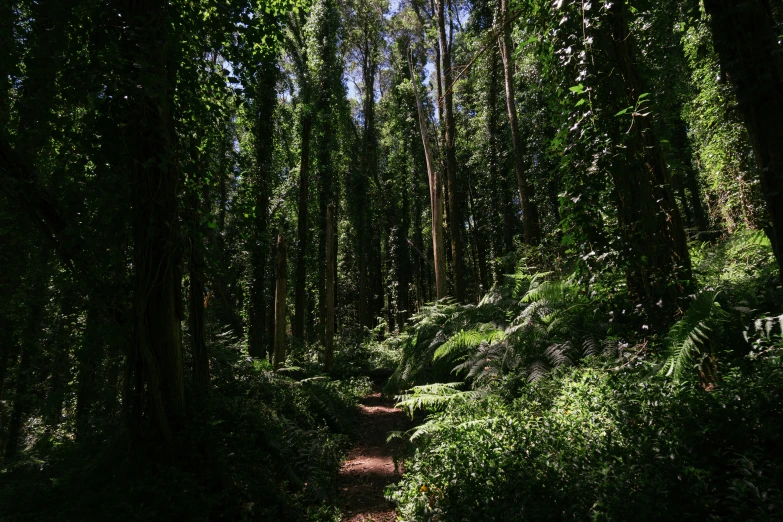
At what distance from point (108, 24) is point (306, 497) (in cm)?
534

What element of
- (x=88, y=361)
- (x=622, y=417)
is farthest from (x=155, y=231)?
(x=622, y=417)

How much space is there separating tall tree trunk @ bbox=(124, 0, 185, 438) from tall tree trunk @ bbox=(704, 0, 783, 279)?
14.3 feet

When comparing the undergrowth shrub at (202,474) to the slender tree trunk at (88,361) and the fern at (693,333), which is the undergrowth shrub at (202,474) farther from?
the fern at (693,333)

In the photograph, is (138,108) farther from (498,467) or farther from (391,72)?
(391,72)

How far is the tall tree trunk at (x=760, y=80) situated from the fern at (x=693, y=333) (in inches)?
51.0

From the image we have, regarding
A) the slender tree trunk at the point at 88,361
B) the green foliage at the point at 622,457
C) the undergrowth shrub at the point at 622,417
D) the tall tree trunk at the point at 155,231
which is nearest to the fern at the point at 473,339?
the undergrowth shrub at the point at 622,417

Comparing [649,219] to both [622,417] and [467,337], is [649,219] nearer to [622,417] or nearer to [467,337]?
[622,417]

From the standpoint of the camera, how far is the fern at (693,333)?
350 centimetres

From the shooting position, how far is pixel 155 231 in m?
4.21

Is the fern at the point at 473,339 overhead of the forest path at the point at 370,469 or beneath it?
overhead

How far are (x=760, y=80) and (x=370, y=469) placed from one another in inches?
240

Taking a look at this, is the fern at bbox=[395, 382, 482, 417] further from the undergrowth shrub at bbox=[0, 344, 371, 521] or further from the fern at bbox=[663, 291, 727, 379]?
the fern at bbox=[663, 291, 727, 379]

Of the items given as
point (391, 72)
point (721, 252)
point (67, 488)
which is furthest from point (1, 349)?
point (391, 72)

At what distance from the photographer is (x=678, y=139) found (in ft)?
63.5
